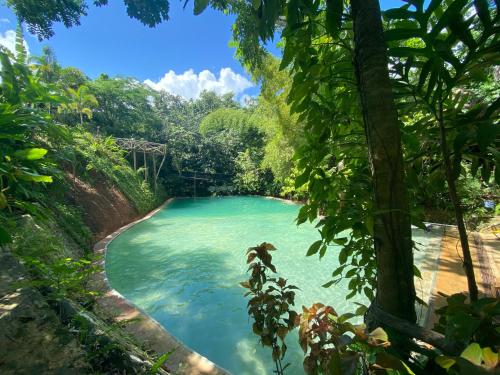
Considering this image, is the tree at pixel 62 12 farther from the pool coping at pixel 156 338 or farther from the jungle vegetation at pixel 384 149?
the pool coping at pixel 156 338

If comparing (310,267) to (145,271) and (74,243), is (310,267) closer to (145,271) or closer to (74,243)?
(145,271)

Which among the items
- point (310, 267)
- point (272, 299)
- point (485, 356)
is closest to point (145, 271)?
point (310, 267)

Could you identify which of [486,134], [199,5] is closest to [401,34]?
[486,134]

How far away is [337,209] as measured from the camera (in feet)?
3.75

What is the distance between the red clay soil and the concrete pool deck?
3.34 metres

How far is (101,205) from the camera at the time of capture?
27.7ft

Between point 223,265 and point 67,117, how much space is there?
16.5 metres

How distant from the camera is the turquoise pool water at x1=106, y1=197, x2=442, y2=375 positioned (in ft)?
10.2

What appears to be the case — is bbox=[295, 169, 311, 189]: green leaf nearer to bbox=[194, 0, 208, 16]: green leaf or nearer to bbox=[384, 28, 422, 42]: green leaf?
bbox=[384, 28, 422, 42]: green leaf

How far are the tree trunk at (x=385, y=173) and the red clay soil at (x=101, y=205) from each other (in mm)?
7676

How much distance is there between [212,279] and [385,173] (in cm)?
461

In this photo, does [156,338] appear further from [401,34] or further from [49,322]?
[401,34]

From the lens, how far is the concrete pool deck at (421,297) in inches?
99.6

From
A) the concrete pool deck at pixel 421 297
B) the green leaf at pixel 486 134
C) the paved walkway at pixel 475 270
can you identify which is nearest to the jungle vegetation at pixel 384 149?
the green leaf at pixel 486 134
